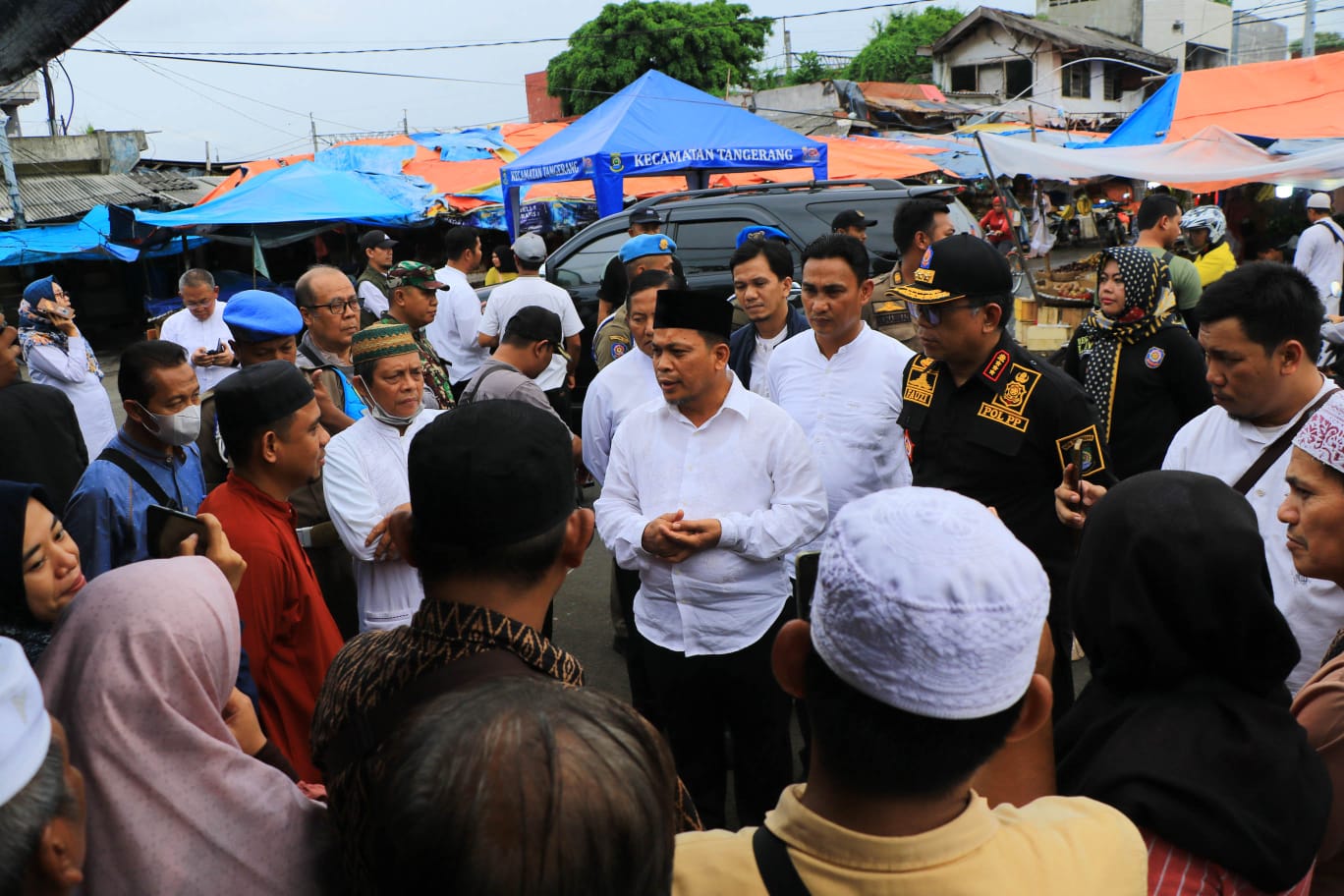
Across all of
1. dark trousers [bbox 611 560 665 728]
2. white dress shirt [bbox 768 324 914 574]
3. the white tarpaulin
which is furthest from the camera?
the white tarpaulin

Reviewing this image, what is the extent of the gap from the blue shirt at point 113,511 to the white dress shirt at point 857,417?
7.55 ft

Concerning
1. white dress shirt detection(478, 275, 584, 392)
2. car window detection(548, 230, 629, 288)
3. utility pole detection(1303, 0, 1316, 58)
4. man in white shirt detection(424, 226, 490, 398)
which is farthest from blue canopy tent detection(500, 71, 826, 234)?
utility pole detection(1303, 0, 1316, 58)

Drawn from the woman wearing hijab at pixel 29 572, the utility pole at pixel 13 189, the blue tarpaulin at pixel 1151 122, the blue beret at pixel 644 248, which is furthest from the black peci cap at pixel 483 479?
the utility pole at pixel 13 189

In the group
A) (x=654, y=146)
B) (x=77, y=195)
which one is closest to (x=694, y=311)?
(x=654, y=146)

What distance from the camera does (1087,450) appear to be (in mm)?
3016

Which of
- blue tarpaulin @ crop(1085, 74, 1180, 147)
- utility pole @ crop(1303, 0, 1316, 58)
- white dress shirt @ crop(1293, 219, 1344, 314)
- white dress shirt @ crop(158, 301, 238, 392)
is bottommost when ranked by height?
white dress shirt @ crop(1293, 219, 1344, 314)

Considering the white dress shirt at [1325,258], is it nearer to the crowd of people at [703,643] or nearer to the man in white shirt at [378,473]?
the crowd of people at [703,643]

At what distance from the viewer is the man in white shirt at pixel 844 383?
3.82 meters

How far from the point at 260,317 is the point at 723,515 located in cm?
247

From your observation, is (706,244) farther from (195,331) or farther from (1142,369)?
(1142,369)

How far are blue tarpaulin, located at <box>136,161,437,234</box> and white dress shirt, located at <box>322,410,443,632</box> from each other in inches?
597

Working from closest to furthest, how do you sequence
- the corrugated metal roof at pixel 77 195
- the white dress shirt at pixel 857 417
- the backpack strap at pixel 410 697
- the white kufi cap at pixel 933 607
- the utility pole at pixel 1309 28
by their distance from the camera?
the white kufi cap at pixel 933 607
the backpack strap at pixel 410 697
the white dress shirt at pixel 857 417
the corrugated metal roof at pixel 77 195
the utility pole at pixel 1309 28

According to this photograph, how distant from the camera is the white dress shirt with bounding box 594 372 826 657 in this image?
3.09m

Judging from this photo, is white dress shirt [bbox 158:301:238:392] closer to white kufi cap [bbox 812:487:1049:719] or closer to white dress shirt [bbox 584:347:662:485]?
white dress shirt [bbox 584:347:662:485]
